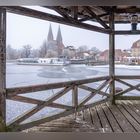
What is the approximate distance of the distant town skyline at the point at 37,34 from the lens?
10.8 feet

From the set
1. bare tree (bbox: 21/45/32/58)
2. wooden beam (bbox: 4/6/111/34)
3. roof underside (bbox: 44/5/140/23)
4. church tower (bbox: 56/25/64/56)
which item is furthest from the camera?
roof underside (bbox: 44/5/140/23)

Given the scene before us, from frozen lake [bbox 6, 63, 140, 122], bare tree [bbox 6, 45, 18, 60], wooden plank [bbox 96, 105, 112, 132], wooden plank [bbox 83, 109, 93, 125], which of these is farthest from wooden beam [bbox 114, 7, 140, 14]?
bare tree [bbox 6, 45, 18, 60]

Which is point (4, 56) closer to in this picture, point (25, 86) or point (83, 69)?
point (25, 86)

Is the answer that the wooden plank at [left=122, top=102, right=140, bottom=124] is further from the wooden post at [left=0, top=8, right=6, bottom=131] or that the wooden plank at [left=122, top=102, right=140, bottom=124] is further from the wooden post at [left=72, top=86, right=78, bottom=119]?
the wooden post at [left=0, top=8, right=6, bottom=131]

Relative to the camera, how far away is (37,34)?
372cm

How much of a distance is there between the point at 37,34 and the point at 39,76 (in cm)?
69

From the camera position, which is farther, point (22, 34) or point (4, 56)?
point (22, 34)

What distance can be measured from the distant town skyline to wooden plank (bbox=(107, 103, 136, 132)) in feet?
4.38

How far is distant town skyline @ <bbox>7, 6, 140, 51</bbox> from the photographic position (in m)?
3.28

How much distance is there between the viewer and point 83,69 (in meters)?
4.91

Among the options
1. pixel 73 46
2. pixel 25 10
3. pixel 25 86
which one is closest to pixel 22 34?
pixel 25 10

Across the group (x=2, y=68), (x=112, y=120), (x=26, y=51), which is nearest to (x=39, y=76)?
(x=26, y=51)

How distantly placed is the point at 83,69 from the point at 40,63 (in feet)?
3.99

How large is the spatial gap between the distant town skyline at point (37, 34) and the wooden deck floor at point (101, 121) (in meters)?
1.30
